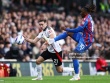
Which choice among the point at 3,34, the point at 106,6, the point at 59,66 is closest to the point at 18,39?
the point at 59,66

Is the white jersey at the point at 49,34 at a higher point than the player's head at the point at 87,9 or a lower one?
lower

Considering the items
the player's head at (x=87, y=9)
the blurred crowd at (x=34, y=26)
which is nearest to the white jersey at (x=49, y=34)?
the player's head at (x=87, y=9)

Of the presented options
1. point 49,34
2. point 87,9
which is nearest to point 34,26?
point 49,34

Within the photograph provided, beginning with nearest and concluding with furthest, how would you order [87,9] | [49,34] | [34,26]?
[87,9], [49,34], [34,26]

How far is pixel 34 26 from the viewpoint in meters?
31.0

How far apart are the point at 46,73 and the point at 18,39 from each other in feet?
29.3

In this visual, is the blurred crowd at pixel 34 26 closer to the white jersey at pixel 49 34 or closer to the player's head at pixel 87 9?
the white jersey at pixel 49 34

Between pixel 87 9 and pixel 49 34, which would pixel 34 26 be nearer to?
pixel 49 34

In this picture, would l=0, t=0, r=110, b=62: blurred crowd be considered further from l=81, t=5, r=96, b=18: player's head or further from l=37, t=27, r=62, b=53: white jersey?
l=81, t=5, r=96, b=18: player's head

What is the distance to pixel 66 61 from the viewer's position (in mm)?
29578

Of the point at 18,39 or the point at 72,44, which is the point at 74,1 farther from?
the point at 18,39

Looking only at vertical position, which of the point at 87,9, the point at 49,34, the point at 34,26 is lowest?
the point at 49,34

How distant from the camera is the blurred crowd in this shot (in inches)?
1089

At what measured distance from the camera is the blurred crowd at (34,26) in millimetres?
27672
